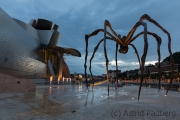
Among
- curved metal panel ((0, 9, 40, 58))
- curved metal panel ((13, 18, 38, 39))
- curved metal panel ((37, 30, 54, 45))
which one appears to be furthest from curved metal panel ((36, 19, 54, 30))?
curved metal panel ((0, 9, 40, 58))

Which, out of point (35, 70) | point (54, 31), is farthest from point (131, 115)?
point (54, 31)

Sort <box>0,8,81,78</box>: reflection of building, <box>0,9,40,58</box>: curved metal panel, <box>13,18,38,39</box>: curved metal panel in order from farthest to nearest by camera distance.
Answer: <box>13,18,38,39</box>: curved metal panel
<box>0,8,81,78</box>: reflection of building
<box>0,9,40,58</box>: curved metal panel

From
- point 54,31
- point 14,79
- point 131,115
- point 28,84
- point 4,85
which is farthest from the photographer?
point 54,31

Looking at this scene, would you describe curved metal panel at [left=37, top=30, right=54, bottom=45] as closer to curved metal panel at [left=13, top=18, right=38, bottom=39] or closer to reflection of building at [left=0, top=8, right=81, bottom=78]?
reflection of building at [left=0, top=8, right=81, bottom=78]

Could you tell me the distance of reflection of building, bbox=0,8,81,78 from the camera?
34906 mm

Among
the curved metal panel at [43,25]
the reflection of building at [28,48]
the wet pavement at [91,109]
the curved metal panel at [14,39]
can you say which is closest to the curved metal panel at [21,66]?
the reflection of building at [28,48]

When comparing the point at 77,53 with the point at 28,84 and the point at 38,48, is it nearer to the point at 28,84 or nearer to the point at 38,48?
the point at 38,48

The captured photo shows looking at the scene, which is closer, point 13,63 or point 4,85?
point 4,85

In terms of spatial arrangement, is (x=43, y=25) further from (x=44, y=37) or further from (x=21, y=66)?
(x=21, y=66)

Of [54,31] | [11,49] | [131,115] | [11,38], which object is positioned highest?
[54,31]

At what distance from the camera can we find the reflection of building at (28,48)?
3491cm

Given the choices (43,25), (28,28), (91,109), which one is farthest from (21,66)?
(91,109)

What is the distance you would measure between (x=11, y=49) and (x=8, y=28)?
4505 mm

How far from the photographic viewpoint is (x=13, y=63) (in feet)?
122
